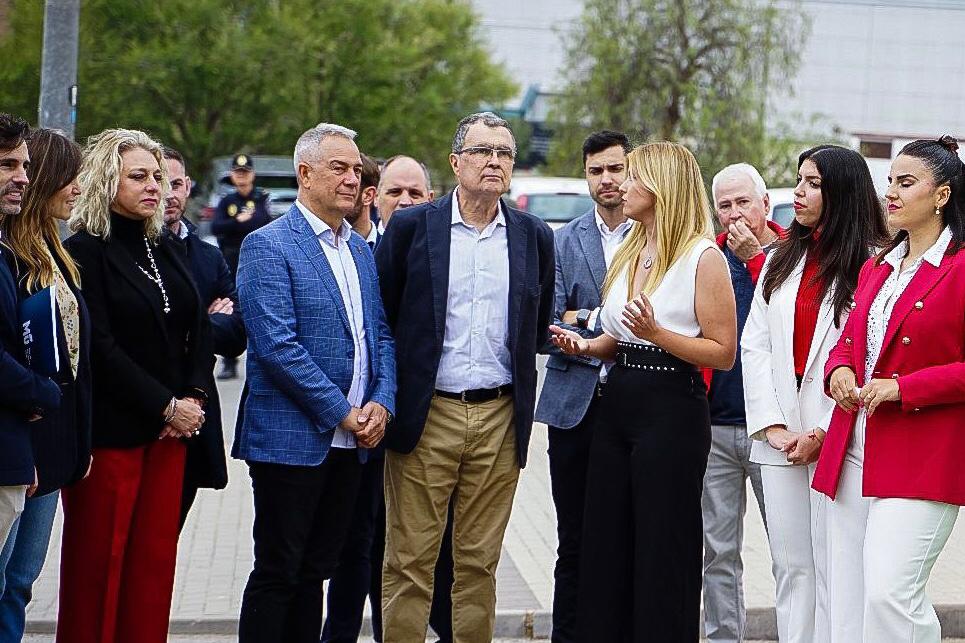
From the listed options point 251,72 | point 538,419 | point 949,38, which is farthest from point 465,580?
point 949,38

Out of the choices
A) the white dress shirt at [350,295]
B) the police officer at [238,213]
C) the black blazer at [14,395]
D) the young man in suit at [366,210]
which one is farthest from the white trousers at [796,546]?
the police officer at [238,213]

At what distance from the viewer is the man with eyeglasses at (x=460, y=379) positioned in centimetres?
562

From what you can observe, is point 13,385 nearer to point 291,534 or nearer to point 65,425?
point 65,425

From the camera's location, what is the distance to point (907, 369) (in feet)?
15.6

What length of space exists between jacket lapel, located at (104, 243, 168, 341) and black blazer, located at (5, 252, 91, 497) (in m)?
0.30

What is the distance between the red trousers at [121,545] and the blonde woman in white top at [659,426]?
167 centimetres

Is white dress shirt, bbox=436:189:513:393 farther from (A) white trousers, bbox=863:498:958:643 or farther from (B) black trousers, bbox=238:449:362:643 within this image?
(A) white trousers, bbox=863:498:958:643

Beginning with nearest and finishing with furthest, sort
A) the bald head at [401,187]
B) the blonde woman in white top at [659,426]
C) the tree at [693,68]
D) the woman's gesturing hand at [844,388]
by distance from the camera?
the woman's gesturing hand at [844,388]
the blonde woman in white top at [659,426]
the bald head at [401,187]
the tree at [693,68]

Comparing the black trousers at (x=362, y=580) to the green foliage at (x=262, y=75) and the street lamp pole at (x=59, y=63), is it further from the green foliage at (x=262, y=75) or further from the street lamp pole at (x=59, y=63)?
the green foliage at (x=262, y=75)

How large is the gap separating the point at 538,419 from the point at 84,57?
67.4 ft

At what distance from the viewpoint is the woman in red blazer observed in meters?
4.64

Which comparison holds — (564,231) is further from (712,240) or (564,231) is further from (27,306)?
(27,306)

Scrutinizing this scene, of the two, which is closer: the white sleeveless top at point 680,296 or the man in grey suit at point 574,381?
the white sleeveless top at point 680,296

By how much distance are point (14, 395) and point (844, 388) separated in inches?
111
